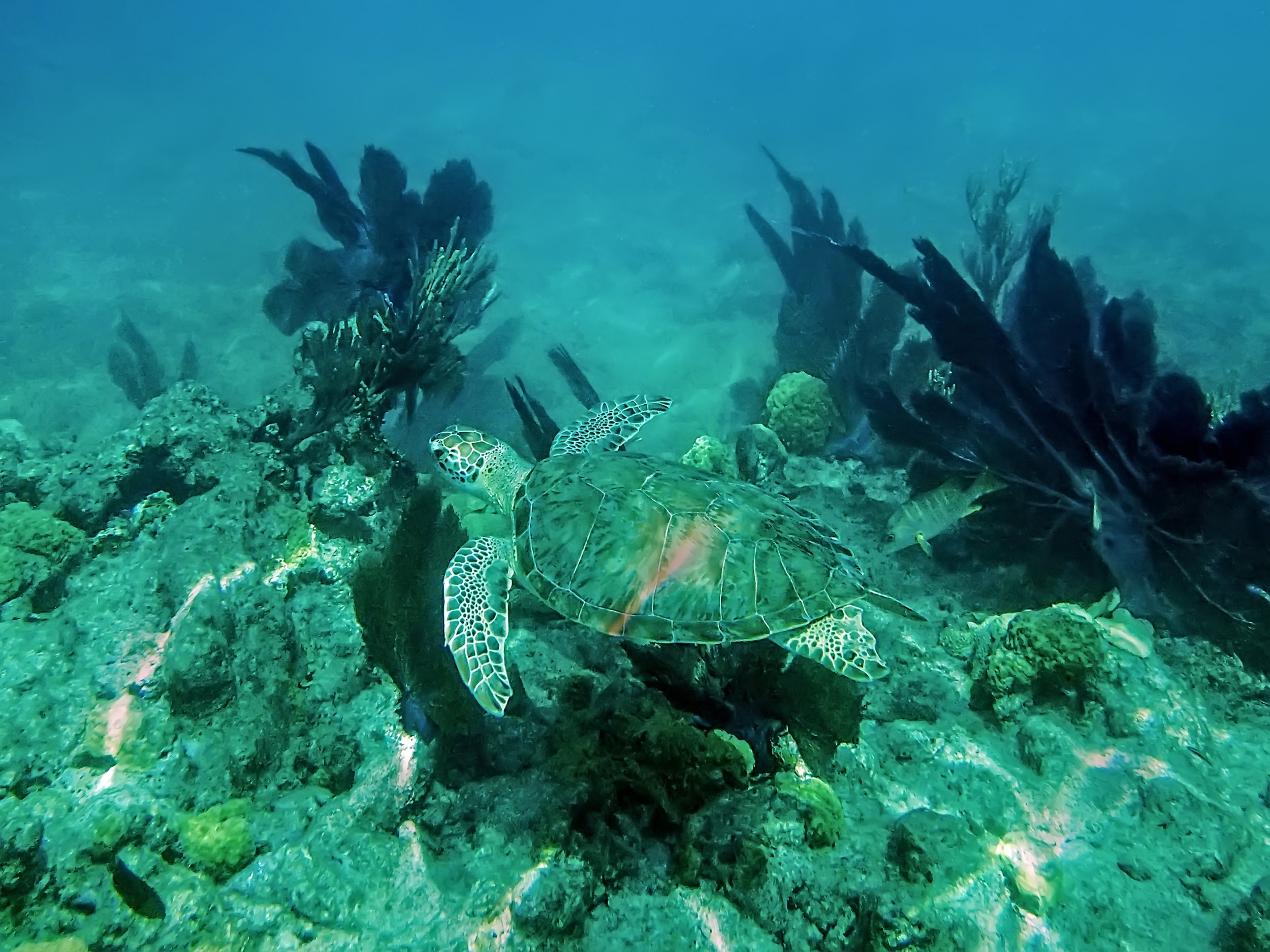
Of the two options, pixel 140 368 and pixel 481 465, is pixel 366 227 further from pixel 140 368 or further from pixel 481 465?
pixel 481 465

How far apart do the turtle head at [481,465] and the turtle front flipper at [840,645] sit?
1969 mm

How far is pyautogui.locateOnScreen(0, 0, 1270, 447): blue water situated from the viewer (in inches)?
400

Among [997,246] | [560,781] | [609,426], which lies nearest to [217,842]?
[560,781]

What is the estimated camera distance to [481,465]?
4023mm

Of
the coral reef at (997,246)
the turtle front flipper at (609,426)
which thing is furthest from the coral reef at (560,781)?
the coral reef at (997,246)

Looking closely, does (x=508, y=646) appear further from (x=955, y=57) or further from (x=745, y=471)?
(x=955, y=57)

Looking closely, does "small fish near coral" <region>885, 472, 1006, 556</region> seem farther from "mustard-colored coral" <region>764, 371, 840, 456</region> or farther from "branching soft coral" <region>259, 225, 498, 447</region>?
"branching soft coral" <region>259, 225, 498, 447</region>

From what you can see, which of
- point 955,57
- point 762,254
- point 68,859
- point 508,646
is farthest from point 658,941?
point 955,57

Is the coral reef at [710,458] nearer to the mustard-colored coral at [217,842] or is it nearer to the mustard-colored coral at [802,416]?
the mustard-colored coral at [802,416]

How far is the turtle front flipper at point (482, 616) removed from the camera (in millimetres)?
2676

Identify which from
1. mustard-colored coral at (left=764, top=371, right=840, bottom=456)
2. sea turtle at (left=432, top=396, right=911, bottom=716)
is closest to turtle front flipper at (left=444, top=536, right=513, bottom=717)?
sea turtle at (left=432, top=396, right=911, bottom=716)

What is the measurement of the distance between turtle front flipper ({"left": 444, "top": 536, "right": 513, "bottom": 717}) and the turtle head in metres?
0.52

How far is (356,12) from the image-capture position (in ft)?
206

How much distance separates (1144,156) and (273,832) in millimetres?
38294
